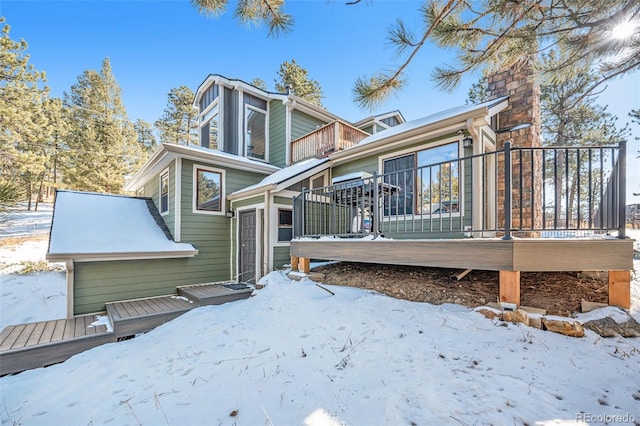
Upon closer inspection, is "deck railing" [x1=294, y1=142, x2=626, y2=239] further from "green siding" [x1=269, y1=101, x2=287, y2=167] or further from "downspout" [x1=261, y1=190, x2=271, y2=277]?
"green siding" [x1=269, y1=101, x2=287, y2=167]

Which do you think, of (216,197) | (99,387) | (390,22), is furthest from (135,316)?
(390,22)

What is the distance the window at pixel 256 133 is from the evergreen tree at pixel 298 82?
7.22 metres

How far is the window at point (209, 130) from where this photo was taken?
399 inches

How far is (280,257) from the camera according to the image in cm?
676

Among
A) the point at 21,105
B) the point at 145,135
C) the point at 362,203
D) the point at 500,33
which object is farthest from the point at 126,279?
the point at 145,135

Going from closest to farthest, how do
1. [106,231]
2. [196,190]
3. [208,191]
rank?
[106,231] → [196,190] → [208,191]

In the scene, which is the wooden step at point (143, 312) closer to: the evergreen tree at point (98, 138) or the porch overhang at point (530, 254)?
the porch overhang at point (530, 254)

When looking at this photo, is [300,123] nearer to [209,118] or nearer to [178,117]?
[209,118]

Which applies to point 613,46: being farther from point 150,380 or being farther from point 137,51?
point 137,51

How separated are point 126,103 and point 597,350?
74.6ft

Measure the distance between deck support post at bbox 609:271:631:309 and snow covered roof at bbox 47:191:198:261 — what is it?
7.32m

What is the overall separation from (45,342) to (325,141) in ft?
24.4

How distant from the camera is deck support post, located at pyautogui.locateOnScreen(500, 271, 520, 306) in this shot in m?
2.87

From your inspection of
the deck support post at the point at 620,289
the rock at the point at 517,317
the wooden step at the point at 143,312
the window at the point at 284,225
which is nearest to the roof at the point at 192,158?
the window at the point at 284,225
